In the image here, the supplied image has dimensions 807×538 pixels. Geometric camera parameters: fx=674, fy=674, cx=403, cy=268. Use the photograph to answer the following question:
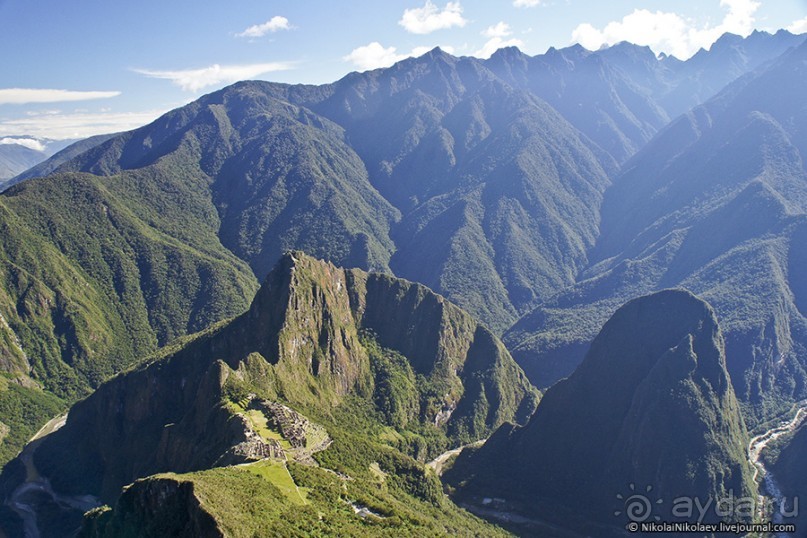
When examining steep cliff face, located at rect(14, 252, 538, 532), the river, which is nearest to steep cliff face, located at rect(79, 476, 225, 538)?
steep cliff face, located at rect(14, 252, 538, 532)

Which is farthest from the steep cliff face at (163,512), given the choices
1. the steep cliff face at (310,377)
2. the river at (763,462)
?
the river at (763,462)

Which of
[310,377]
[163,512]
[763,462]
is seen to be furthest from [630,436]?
[163,512]

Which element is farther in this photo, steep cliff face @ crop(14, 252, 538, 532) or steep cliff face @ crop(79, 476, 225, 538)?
steep cliff face @ crop(14, 252, 538, 532)

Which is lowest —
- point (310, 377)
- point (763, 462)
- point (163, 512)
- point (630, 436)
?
point (763, 462)

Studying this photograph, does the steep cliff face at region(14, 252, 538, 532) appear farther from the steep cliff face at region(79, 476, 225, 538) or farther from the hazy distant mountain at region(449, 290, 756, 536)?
the steep cliff face at region(79, 476, 225, 538)

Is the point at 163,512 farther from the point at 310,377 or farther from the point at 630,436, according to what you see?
the point at 630,436

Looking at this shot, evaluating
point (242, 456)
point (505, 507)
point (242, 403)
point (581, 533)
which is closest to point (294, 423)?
point (242, 403)
